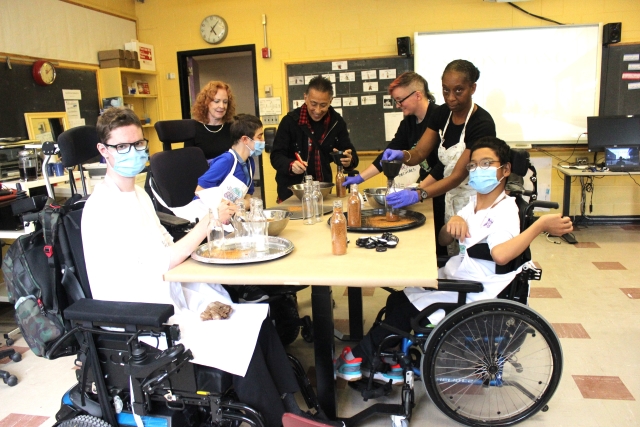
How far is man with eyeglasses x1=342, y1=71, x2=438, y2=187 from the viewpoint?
2838 millimetres

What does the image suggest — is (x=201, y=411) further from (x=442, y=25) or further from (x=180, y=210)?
(x=442, y=25)

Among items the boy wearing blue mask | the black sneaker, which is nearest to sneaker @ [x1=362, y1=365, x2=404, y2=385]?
the black sneaker

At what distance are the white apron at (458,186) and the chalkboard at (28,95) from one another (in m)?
3.69

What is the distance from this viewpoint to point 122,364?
5.28ft

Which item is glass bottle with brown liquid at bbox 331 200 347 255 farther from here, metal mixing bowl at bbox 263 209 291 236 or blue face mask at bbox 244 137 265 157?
blue face mask at bbox 244 137 265 157

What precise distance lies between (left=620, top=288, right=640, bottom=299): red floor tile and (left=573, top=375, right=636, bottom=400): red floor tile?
3.86 feet

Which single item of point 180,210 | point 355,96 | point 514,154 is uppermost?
point 355,96

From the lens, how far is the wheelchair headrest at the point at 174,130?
2578 mm

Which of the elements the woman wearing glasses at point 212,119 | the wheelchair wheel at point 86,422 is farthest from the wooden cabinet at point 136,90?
the wheelchair wheel at point 86,422

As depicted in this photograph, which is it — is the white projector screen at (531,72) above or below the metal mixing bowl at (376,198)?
above

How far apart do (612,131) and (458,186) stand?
2.97 m

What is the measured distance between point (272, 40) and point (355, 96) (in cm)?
111

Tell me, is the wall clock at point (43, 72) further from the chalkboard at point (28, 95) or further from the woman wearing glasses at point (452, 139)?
the woman wearing glasses at point (452, 139)

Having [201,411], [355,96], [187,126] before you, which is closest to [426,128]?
[187,126]
